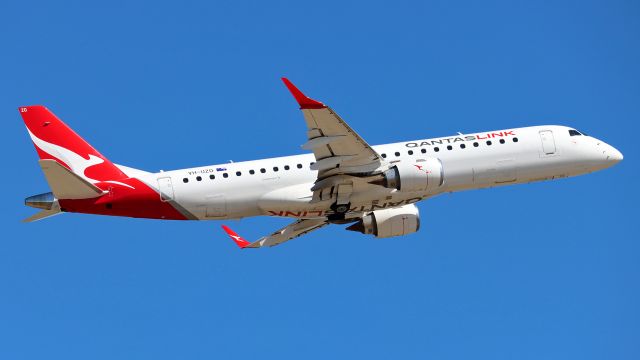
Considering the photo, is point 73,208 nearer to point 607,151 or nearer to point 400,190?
point 400,190

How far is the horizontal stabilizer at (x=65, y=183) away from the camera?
5153 cm

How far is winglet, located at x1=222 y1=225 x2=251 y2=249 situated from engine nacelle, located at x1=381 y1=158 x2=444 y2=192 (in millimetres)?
11268

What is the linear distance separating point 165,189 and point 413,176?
41.2 feet

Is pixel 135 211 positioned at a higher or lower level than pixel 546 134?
lower

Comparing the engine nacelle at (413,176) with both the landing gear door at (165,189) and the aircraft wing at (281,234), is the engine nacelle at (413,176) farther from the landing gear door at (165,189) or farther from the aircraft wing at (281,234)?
the landing gear door at (165,189)

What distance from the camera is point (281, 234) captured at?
61.8 m

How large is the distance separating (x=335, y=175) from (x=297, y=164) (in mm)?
2826

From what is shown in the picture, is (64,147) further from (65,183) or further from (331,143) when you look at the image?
(331,143)

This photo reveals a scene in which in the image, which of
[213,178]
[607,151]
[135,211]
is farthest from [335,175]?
[607,151]

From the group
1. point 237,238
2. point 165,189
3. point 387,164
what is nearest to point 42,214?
point 165,189

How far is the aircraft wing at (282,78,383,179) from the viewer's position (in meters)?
49.3

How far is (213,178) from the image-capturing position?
181ft

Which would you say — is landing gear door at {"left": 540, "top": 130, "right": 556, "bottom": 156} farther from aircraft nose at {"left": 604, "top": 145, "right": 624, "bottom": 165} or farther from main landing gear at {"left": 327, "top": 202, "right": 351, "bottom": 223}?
main landing gear at {"left": 327, "top": 202, "right": 351, "bottom": 223}

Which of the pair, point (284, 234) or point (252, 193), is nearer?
point (252, 193)
